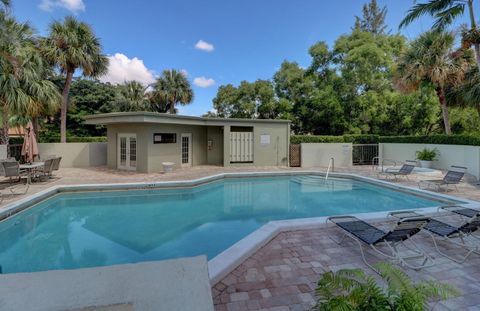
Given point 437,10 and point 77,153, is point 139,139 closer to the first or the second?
point 77,153

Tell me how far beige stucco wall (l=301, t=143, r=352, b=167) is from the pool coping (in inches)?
91.4

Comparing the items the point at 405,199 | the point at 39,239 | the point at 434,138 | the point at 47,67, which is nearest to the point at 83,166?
the point at 47,67

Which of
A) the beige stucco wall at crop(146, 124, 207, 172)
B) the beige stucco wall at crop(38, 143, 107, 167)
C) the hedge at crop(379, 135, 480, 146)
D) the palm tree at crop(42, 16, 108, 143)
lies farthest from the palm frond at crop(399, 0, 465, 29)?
the beige stucco wall at crop(38, 143, 107, 167)

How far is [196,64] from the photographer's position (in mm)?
24891

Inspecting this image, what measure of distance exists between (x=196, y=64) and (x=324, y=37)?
11760mm

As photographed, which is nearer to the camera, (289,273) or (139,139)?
(289,273)

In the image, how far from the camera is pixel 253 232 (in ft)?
16.2

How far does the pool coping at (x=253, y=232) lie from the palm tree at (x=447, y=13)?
16.0 ft

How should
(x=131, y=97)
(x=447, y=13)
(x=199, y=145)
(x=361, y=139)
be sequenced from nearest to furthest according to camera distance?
(x=447, y=13) < (x=199, y=145) < (x=361, y=139) < (x=131, y=97)

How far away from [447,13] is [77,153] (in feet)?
60.6

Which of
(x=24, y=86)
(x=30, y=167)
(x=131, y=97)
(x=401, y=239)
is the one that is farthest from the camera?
(x=131, y=97)

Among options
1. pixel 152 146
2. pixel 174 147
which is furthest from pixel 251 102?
pixel 152 146

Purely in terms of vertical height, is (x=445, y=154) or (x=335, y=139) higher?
(x=335, y=139)

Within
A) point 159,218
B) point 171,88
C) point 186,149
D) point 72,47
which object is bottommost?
point 159,218
